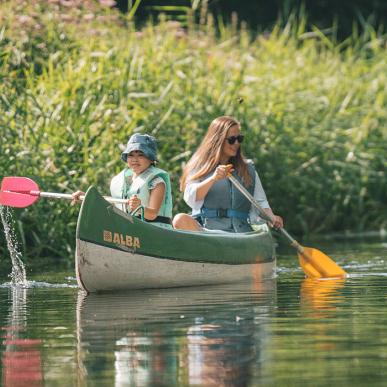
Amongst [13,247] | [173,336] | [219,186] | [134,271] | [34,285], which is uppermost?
[173,336]

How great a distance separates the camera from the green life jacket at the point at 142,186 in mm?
10139

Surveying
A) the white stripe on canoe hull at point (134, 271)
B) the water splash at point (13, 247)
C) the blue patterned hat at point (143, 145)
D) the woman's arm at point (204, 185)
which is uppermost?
the blue patterned hat at point (143, 145)

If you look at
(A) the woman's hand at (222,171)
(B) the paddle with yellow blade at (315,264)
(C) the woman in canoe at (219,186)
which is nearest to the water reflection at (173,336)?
(A) the woman's hand at (222,171)

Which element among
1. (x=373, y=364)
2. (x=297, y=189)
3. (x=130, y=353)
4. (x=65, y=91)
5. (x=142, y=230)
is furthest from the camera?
(x=297, y=189)

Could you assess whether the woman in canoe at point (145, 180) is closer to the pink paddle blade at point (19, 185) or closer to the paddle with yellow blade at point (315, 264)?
the pink paddle blade at point (19, 185)

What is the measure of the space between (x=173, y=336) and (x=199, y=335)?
0.41ft

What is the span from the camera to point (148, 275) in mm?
10180

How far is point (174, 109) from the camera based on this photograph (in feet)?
47.6

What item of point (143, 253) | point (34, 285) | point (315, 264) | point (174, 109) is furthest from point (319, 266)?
point (174, 109)

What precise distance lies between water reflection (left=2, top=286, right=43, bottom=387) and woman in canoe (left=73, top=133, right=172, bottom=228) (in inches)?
70.3

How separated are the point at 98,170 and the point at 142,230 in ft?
10.5

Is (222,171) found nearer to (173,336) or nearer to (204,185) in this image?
(204,185)

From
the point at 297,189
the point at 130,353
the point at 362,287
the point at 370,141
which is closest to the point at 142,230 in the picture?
the point at 362,287

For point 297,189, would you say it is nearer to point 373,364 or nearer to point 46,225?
point 46,225
